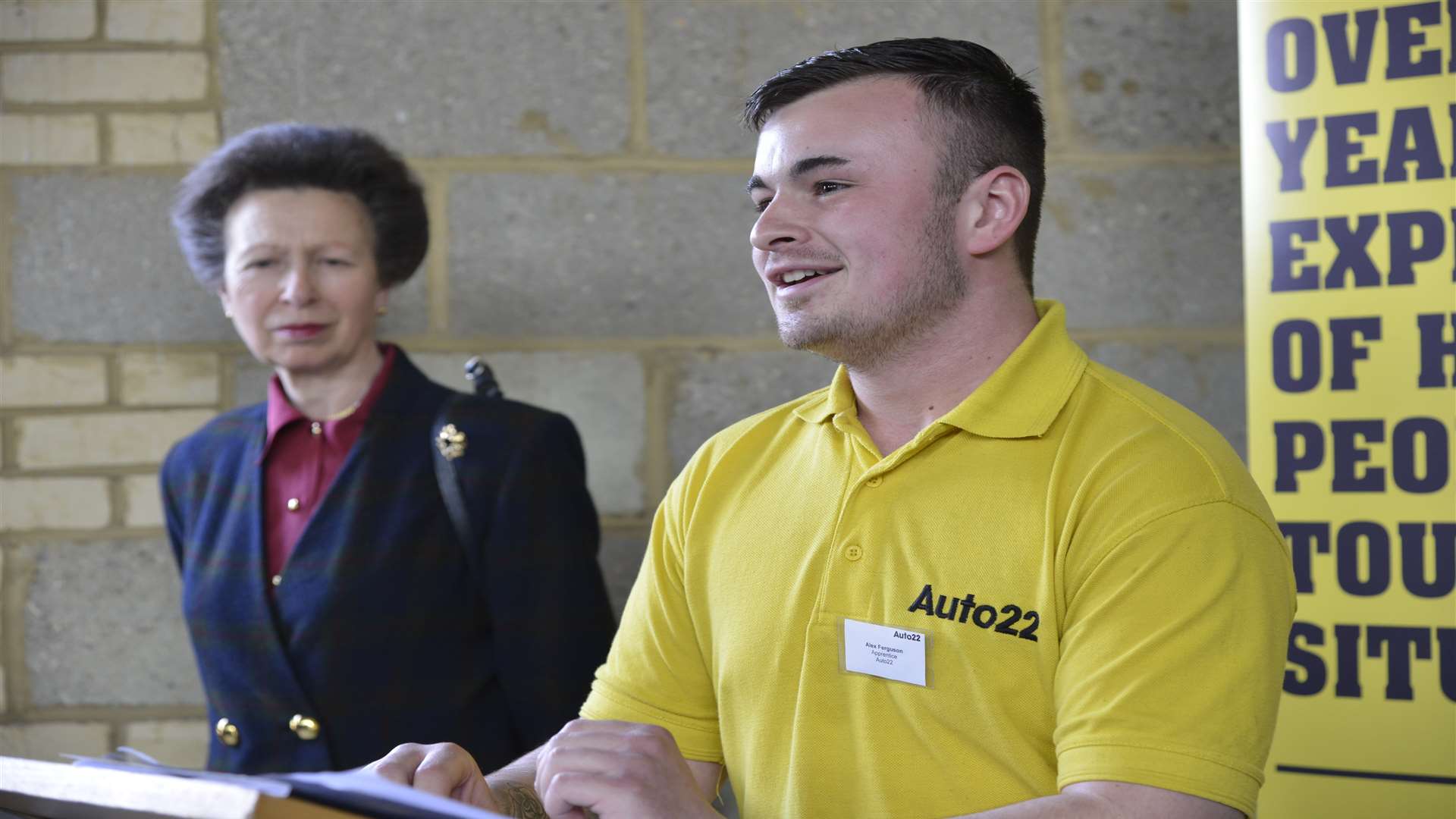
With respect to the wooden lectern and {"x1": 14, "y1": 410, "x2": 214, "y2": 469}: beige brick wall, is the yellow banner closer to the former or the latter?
the wooden lectern

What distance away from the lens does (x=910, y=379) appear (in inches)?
63.2

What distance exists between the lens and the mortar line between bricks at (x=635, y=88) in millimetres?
3047

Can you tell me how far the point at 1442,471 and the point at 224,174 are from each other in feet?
7.40

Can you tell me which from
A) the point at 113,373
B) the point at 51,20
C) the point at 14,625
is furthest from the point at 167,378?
the point at 51,20

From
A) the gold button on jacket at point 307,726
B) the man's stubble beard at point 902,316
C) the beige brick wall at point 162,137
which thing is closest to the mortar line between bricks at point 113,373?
the beige brick wall at point 162,137

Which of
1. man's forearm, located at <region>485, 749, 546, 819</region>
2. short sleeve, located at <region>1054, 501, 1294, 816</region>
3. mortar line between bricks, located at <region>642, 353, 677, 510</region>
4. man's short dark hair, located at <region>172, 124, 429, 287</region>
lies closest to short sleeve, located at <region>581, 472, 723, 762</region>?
man's forearm, located at <region>485, 749, 546, 819</region>

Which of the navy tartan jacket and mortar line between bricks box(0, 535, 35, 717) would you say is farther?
mortar line between bricks box(0, 535, 35, 717)

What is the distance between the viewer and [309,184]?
2.57 meters

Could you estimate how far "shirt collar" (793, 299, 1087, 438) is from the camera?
4.82 feet

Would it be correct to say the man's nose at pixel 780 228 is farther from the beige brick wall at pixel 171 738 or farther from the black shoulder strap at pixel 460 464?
the beige brick wall at pixel 171 738

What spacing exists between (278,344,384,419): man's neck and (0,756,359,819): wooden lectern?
4.78ft

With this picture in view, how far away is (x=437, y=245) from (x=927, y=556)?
75.1 inches

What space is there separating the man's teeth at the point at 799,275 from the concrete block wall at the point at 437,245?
1.40m

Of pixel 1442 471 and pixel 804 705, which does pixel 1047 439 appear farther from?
pixel 1442 471
